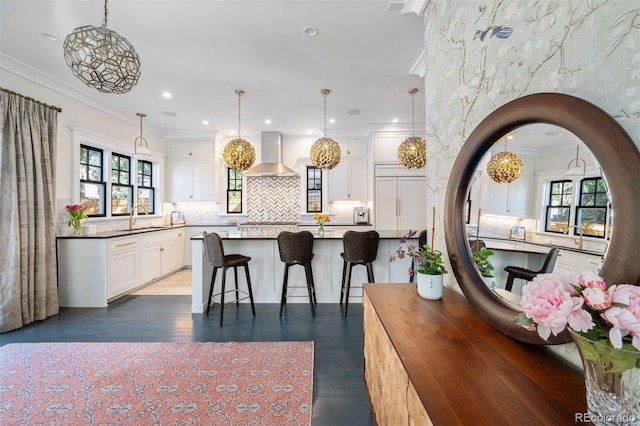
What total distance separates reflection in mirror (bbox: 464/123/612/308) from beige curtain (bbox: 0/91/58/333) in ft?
14.5

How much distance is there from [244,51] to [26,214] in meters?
3.07

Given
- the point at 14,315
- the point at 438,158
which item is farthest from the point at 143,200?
the point at 438,158

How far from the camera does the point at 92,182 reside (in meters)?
4.32

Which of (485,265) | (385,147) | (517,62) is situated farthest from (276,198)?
(517,62)

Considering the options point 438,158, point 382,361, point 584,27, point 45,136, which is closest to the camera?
point 584,27

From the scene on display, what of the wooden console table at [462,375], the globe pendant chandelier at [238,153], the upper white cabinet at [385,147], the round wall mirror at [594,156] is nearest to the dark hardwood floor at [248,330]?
the wooden console table at [462,375]

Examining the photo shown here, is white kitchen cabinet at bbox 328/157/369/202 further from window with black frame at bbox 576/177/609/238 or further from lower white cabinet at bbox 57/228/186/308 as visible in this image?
window with black frame at bbox 576/177/609/238

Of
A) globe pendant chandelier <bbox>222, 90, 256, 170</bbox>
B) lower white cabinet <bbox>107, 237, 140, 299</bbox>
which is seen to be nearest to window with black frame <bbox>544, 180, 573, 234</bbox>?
globe pendant chandelier <bbox>222, 90, 256, 170</bbox>

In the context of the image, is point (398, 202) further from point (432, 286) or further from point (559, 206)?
point (559, 206)

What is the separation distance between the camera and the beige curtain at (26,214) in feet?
9.58

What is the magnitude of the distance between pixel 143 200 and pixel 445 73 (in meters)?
5.99

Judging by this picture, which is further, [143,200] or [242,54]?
[143,200]

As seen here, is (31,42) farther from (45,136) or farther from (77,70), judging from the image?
(77,70)

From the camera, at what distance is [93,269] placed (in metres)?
3.65
